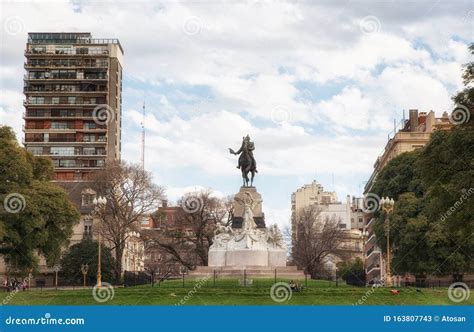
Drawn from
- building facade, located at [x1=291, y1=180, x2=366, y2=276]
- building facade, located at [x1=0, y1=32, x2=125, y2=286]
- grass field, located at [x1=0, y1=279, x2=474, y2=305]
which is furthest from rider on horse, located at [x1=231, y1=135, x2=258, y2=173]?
building facade, located at [x1=291, y1=180, x2=366, y2=276]

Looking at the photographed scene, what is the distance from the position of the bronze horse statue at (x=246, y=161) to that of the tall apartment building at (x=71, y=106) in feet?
191

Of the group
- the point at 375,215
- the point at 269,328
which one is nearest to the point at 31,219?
the point at 269,328

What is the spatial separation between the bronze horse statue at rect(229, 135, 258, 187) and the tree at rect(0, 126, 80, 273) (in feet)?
40.5

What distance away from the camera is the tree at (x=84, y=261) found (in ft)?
289

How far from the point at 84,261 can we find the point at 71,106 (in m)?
37.7

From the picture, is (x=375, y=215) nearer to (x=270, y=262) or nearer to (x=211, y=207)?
(x=211, y=207)

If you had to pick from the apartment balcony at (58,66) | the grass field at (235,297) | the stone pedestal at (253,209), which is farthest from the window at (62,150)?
the grass field at (235,297)

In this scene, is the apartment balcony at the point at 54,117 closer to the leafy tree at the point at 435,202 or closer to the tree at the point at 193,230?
the tree at the point at 193,230

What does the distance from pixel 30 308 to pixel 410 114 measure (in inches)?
2986

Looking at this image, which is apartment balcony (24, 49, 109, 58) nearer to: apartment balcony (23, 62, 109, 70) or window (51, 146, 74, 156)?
apartment balcony (23, 62, 109, 70)

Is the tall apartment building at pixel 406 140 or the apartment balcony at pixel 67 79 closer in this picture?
the tall apartment building at pixel 406 140

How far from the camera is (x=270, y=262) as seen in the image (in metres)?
60.8

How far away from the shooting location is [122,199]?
87062 millimetres

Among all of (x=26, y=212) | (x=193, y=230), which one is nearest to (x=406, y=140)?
(x=193, y=230)
